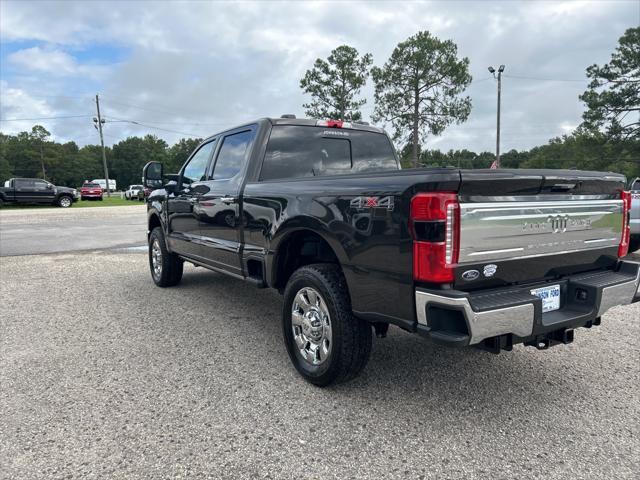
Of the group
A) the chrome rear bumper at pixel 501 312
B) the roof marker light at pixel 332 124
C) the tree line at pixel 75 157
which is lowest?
the chrome rear bumper at pixel 501 312

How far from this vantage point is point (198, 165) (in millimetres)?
5359

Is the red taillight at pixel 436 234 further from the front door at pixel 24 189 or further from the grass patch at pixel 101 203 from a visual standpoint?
the grass patch at pixel 101 203

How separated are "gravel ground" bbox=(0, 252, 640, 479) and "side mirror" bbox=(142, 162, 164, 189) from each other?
6.49 feet

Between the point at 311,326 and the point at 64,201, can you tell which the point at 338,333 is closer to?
the point at 311,326

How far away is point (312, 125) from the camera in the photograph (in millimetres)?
4430

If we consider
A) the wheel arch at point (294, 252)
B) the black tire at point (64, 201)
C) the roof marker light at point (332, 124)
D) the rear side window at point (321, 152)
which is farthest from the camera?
the black tire at point (64, 201)

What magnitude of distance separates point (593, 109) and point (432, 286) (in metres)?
33.5

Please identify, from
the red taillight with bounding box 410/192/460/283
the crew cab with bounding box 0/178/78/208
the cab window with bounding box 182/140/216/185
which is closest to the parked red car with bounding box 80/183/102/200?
the crew cab with bounding box 0/178/78/208

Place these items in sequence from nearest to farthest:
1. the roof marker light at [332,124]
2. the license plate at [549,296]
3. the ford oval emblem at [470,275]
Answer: the ford oval emblem at [470,275] → the license plate at [549,296] → the roof marker light at [332,124]

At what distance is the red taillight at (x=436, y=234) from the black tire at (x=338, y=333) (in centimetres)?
73

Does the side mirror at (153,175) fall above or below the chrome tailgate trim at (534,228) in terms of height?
above

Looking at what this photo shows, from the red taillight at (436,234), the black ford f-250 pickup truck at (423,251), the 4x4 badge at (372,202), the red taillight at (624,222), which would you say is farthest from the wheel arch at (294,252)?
the red taillight at (624,222)

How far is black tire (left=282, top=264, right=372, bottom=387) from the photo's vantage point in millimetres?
2934

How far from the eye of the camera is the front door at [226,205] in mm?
4230
